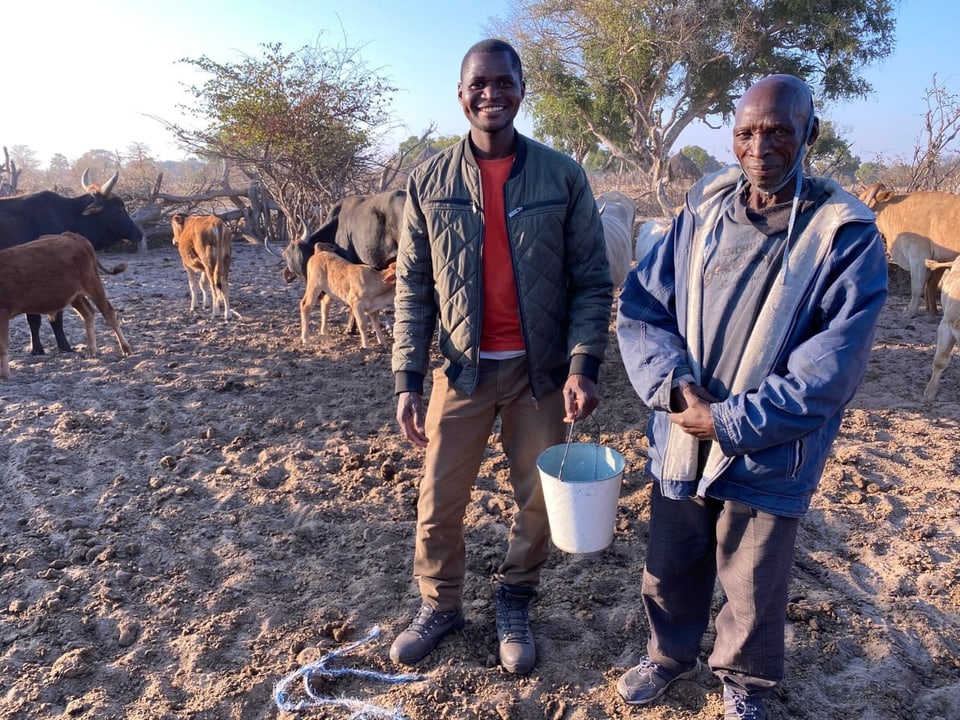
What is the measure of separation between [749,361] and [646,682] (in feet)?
4.30

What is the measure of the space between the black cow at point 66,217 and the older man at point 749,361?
9.30 meters

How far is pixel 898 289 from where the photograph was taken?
9.17m

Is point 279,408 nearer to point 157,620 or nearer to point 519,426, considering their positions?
point 157,620

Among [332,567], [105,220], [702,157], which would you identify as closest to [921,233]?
[332,567]

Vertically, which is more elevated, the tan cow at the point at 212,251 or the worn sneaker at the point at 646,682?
the tan cow at the point at 212,251

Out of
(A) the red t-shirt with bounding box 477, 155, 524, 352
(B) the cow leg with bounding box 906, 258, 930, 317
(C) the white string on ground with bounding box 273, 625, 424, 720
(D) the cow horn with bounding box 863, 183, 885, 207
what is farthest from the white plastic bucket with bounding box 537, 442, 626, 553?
(D) the cow horn with bounding box 863, 183, 885, 207

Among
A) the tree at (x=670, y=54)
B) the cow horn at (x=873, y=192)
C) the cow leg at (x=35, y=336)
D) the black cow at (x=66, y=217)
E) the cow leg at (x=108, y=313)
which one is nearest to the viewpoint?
the cow leg at (x=108, y=313)

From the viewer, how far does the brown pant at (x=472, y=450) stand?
2.48 m

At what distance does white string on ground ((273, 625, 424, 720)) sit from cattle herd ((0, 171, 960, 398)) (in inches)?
168

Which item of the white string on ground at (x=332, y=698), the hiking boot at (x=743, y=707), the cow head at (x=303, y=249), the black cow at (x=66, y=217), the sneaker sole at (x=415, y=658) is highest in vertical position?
the black cow at (x=66, y=217)

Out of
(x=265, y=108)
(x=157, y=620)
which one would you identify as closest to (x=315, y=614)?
(x=157, y=620)

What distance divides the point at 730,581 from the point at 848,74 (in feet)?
72.1

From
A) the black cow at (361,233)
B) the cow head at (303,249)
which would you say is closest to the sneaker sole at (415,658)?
the black cow at (361,233)

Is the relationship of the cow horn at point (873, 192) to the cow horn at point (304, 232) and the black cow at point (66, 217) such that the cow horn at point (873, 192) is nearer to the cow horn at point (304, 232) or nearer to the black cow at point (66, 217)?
the cow horn at point (304, 232)
